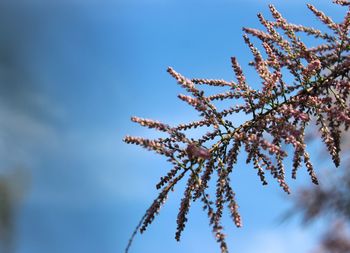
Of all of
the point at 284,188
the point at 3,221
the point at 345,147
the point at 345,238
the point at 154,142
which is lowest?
the point at 284,188

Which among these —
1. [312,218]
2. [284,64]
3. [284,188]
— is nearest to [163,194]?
[284,188]

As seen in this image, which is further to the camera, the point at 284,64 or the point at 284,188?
the point at 284,64

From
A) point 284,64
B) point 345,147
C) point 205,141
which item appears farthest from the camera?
point 345,147

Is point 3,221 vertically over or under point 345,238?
over

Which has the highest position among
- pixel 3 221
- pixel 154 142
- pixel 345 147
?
pixel 3 221

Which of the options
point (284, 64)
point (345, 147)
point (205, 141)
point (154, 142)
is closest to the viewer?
point (154, 142)

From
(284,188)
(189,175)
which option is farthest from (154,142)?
(284,188)

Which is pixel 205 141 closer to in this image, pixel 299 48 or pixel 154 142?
pixel 154 142

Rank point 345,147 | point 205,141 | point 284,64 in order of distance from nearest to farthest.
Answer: point 205,141 < point 284,64 < point 345,147

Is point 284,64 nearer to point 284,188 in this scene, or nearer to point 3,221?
point 284,188

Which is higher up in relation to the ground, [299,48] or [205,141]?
[299,48]
